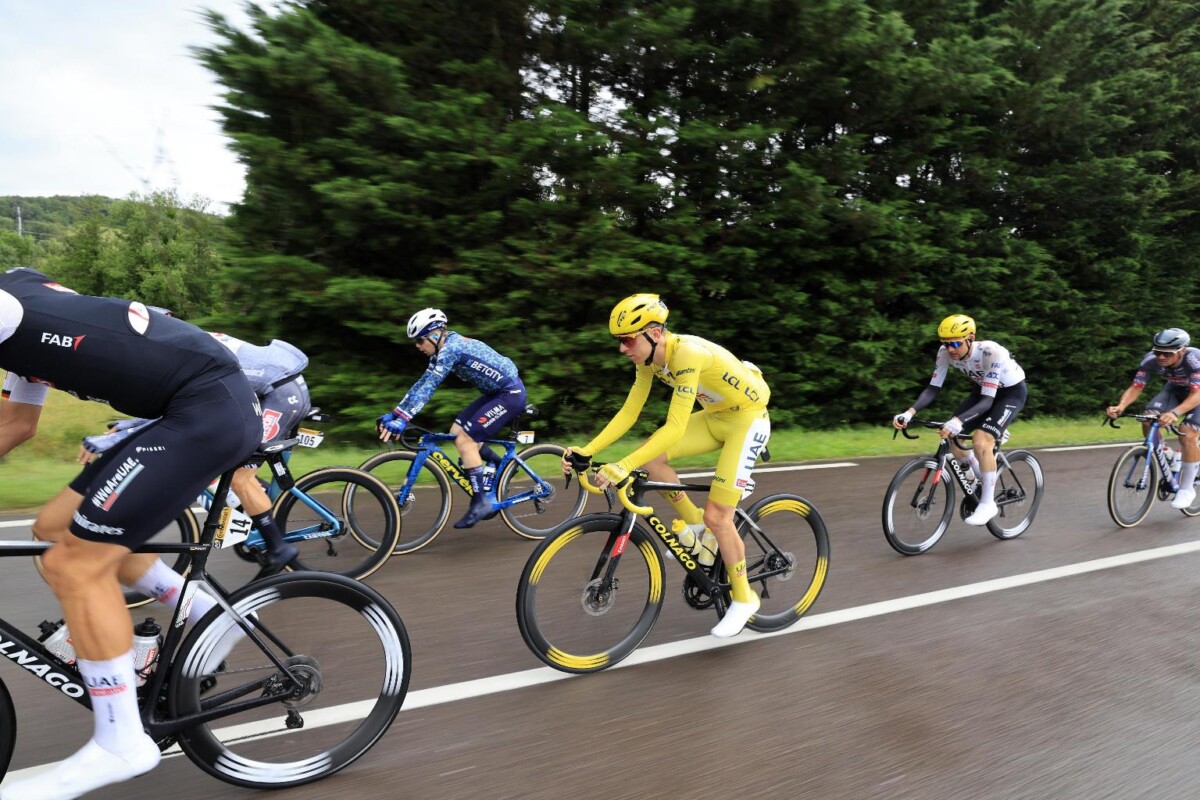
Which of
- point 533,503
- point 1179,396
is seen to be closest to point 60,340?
point 533,503

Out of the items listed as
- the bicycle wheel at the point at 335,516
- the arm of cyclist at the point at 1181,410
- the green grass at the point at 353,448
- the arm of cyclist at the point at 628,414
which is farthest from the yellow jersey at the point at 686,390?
the arm of cyclist at the point at 1181,410

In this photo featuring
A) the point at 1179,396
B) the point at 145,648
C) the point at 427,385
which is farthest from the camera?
the point at 1179,396

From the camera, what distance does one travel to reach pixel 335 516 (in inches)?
201

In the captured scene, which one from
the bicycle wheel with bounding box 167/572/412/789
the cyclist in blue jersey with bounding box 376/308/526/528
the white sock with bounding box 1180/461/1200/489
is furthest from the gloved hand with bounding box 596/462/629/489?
the white sock with bounding box 1180/461/1200/489

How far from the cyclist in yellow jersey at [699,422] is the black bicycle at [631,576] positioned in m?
0.14

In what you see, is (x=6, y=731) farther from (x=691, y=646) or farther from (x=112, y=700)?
(x=691, y=646)

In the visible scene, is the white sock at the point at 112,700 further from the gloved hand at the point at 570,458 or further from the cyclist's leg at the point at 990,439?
the cyclist's leg at the point at 990,439

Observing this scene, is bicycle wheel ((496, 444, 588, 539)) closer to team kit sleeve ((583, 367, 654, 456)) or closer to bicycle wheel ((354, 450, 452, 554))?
bicycle wheel ((354, 450, 452, 554))

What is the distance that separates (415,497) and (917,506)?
13.9 ft

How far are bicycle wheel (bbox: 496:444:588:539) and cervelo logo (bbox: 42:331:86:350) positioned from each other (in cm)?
403

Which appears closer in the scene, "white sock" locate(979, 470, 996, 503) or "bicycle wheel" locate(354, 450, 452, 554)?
"bicycle wheel" locate(354, 450, 452, 554)

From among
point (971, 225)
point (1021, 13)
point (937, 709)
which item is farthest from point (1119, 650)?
point (1021, 13)

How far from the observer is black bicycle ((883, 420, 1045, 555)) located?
19.6ft

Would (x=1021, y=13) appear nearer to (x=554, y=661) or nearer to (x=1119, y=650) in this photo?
(x=1119, y=650)
